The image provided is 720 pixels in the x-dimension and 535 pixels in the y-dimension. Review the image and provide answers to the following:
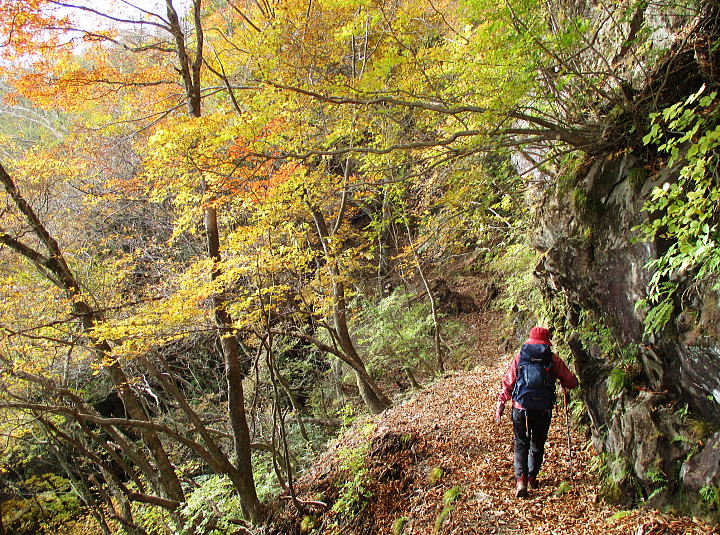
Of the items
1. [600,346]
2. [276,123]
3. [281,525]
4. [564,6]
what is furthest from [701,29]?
[281,525]

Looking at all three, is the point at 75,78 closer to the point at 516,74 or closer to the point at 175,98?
the point at 175,98

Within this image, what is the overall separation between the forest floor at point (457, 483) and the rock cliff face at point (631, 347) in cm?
40

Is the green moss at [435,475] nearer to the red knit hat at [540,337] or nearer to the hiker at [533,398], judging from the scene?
the hiker at [533,398]

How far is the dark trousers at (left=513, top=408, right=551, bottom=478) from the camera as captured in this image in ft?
14.4

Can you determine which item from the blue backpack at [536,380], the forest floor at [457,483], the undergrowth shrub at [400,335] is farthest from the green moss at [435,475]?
the undergrowth shrub at [400,335]

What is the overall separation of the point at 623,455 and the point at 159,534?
10.6 meters

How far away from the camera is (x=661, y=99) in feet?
13.4

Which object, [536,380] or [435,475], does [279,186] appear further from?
[536,380]

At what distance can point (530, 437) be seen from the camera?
4512 mm

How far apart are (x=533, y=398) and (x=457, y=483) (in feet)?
5.54

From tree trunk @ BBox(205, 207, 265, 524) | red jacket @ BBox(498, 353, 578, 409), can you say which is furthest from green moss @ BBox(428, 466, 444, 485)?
tree trunk @ BBox(205, 207, 265, 524)

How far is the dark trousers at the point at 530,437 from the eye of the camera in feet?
14.4

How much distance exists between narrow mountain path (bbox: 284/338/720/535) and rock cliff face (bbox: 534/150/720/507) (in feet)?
1.29

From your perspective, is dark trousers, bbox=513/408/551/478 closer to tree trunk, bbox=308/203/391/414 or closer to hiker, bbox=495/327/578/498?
hiker, bbox=495/327/578/498
